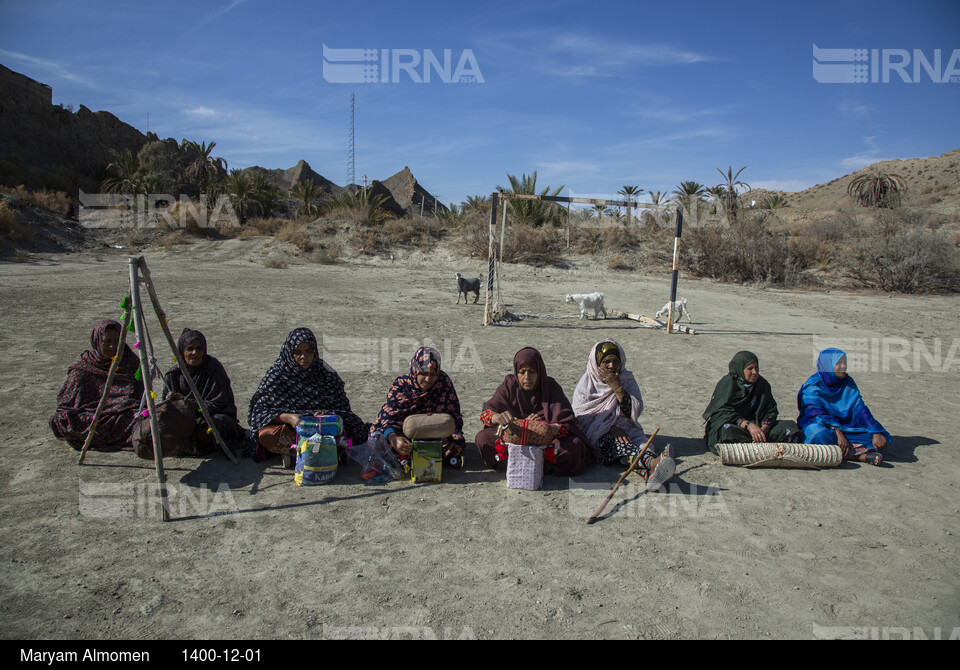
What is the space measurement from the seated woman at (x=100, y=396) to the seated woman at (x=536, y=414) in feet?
8.20

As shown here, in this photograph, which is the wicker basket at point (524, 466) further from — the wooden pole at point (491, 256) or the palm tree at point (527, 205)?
the palm tree at point (527, 205)

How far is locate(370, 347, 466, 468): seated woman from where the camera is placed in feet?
13.1

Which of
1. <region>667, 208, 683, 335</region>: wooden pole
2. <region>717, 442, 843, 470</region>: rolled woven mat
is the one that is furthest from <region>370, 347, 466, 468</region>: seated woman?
<region>667, 208, 683, 335</region>: wooden pole

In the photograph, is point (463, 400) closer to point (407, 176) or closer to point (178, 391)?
point (178, 391)

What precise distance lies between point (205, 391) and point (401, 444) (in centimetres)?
156

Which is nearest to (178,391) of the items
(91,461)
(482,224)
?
(91,461)

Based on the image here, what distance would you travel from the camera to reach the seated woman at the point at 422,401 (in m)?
3.99

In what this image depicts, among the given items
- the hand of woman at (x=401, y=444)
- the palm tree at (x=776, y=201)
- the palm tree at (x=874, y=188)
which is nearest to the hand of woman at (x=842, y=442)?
the hand of woman at (x=401, y=444)

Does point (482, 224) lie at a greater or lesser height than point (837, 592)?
greater

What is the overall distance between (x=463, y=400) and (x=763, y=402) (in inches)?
109

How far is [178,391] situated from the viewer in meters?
4.24
